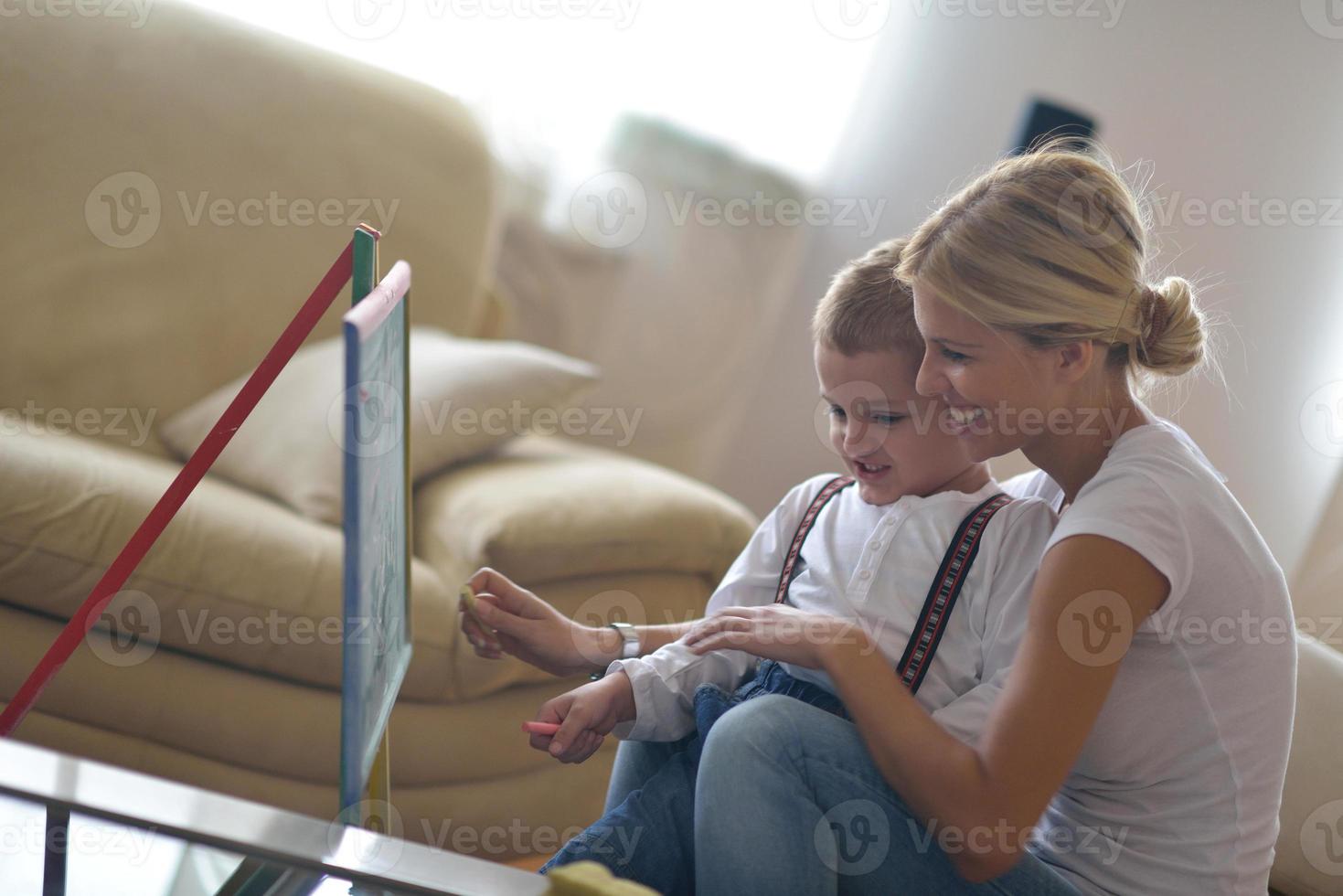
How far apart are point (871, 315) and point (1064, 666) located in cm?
39

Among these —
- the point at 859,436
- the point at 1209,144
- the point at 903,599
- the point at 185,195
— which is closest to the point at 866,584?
the point at 903,599

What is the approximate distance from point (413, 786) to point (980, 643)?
0.87 m

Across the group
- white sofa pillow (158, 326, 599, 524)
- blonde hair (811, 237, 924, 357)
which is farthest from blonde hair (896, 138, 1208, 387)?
white sofa pillow (158, 326, 599, 524)

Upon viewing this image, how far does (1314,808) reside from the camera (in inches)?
44.1

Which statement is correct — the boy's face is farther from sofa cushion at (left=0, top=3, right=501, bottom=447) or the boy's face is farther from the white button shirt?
sofa cushion at (left=0, top=3, right=501, bottom=447)

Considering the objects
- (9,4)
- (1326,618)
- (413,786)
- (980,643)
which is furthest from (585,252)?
(980,643)

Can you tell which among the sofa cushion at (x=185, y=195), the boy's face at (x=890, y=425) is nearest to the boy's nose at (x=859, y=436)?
the boy's face at (x=890, y=425)

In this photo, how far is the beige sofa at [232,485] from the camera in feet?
4.54

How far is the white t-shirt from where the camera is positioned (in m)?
0.89

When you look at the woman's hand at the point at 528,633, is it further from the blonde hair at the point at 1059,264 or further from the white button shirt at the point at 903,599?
the blonde hair at the point at 1059,264

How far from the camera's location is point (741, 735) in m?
0.87

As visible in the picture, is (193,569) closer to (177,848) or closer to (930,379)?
(177,848)

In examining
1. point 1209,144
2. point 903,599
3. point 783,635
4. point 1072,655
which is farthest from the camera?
point 1209,144

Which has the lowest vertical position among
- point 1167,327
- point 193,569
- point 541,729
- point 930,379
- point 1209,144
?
point 193,569
